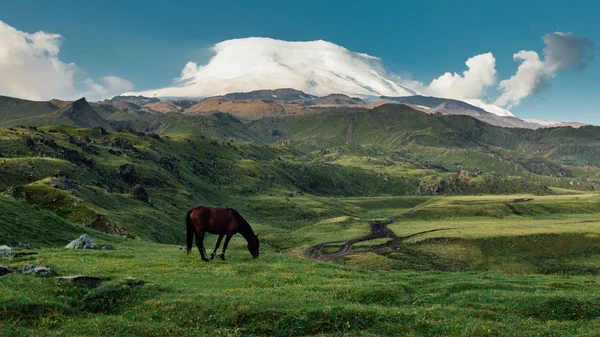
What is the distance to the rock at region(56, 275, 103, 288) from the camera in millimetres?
24880

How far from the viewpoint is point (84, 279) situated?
996 inches

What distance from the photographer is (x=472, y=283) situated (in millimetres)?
34406

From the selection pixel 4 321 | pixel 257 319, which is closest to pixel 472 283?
pixel 257 319

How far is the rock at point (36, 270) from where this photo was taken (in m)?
26.1

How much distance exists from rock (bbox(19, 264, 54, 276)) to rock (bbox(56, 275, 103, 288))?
178cm

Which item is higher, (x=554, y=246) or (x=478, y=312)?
(x=478, y=312)

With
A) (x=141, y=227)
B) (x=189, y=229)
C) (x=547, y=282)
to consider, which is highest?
(x=189, y=229)

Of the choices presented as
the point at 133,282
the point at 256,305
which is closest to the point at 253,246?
the point at 133,282

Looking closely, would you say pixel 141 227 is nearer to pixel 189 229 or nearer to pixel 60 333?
pixel 189 229

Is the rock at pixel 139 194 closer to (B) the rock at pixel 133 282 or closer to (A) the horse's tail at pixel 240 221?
(A) the horse's tail at pixel 240 221

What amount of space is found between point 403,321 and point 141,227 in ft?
232

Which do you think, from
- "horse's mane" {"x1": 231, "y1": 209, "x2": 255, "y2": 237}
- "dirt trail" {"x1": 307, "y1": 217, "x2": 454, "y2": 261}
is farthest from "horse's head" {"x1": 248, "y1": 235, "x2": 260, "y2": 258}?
"dirt trail" {"x1": 307, "y1": 217, "x2": 454, "y2": 261}

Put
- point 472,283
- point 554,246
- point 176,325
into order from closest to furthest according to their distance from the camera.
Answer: point 176,325 < point 472,283 < point 554,246

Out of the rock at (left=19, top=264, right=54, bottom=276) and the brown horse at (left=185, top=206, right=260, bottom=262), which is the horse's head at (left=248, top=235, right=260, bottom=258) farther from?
the rock at (left=19, top=264, right=54, bottom=276)
